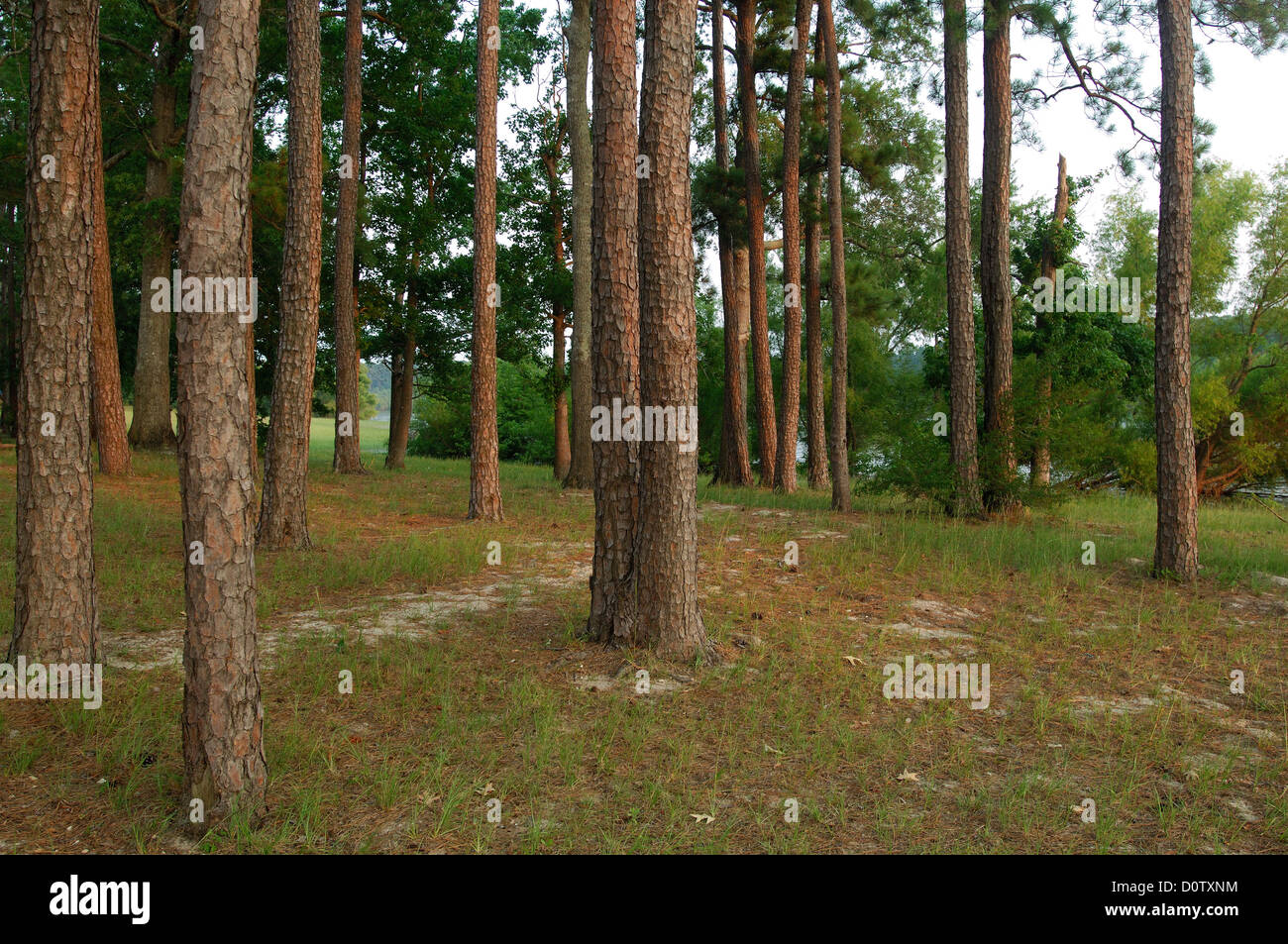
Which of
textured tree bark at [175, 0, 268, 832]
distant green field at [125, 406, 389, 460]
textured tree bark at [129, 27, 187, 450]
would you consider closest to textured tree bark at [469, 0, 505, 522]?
distant green field at [125, 406, 389, 460]

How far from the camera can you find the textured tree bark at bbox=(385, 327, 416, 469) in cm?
2594

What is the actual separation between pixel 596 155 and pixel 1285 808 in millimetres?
6215

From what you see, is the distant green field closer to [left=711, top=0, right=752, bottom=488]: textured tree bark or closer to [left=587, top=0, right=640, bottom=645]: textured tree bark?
[left=587, top=0, right=640, bottom=645]: textured tree bark

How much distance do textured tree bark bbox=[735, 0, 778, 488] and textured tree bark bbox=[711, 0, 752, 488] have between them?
19.7 inches

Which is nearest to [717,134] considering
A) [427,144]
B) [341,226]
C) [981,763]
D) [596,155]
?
[341,226]

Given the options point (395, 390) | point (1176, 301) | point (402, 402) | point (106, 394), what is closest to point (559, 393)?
point (402, 402)

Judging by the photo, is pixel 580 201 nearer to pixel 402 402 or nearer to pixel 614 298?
pixel 614 298

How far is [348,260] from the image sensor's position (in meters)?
19.7

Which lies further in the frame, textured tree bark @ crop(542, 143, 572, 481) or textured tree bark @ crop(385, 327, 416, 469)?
textured tree bark @ crop(385, 327, 416, 469)

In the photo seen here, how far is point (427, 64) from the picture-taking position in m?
24.0

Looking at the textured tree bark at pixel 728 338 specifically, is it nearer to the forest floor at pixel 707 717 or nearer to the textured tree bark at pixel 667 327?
the forest floor at pixel 707 717
